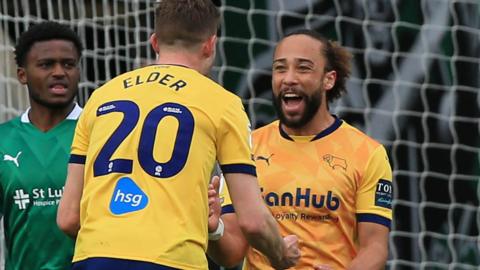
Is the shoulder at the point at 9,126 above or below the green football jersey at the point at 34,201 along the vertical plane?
above

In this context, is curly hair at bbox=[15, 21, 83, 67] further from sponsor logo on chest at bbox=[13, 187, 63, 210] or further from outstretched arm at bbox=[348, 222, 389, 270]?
outstretched arm at bbox=[348, 222, 389, 270]

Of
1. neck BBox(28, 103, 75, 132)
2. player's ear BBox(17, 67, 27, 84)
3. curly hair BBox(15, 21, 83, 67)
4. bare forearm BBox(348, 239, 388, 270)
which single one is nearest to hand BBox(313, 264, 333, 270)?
bare forearm BBox(348, 239, 388, 270)

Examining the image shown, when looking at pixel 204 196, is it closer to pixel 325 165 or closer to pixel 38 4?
pixel 325 165

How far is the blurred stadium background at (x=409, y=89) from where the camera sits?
28.9ft

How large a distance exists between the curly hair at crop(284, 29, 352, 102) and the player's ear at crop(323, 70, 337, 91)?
0.02 meters

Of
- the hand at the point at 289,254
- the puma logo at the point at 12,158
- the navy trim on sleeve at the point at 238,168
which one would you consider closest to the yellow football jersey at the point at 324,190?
the hand at the point at 289,254

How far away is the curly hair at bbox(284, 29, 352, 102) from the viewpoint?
602 centimetres

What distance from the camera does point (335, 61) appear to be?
6051mm

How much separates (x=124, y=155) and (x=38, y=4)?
13.2 feet

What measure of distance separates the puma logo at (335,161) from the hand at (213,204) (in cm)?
67

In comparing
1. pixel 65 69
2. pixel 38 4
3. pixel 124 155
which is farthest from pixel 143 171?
pixel 38 4

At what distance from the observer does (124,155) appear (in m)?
4.64

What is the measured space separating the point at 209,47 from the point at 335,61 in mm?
1321

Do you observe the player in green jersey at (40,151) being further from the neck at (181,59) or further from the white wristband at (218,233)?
the neck at (181,59)
